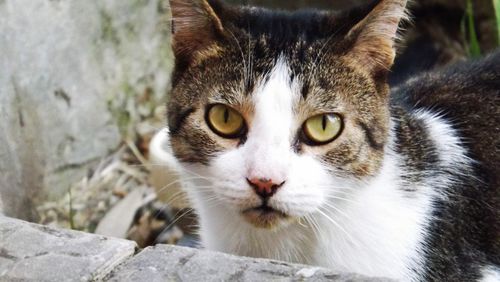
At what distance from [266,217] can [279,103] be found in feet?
0.96

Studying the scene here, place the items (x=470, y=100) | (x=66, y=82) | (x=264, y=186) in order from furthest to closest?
(x=66, y=82) < (x=470, y=100) < (x=264, y=186)

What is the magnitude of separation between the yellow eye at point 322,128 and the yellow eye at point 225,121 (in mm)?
167

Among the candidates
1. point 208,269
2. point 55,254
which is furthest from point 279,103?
point 55,254

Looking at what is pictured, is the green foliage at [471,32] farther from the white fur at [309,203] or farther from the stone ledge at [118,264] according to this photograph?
the stone ledge at [118,264]

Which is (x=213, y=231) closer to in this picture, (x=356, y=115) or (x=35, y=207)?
(x=356, y=115)

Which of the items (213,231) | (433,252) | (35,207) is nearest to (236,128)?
(213,231)

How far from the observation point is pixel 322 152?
6.74 feet

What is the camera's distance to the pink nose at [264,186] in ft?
6.34

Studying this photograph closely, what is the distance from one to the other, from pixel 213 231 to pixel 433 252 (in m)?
0.63

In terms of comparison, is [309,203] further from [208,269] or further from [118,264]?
[118,264]

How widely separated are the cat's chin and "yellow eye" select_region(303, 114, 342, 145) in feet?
0.66

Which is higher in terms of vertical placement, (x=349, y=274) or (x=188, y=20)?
(x=188, y=20)

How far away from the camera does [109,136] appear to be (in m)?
3.72

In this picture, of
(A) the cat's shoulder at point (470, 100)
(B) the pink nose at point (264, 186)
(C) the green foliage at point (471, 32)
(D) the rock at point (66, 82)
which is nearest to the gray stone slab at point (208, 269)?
(B) the pink nose at point (264, 186)
